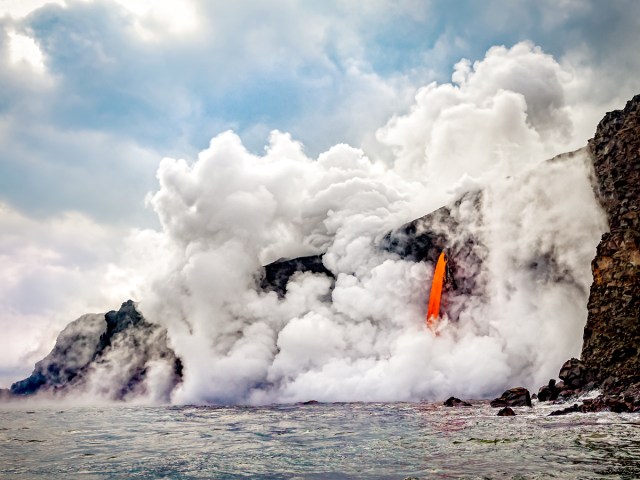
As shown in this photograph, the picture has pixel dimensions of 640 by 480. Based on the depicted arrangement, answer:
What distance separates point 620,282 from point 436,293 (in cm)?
4538

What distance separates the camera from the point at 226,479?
1609cm

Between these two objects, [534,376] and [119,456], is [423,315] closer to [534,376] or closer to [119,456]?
[534,376]

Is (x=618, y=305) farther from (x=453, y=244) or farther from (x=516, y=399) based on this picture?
(x=453, y=244)

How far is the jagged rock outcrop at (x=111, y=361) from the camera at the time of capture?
130 m

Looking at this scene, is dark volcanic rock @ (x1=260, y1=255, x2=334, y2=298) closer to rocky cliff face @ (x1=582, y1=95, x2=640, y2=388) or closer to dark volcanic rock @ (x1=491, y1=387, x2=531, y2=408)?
dark volcanic rock @ (x1=491, y1=387, x2=531, y2=408)

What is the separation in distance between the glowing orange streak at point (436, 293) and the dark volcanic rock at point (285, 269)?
100 feet

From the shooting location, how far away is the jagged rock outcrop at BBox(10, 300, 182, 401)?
130 metres

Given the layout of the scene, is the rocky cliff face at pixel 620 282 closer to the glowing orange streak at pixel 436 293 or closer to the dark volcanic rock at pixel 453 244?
the dark volcanic rock at pixel 453 244

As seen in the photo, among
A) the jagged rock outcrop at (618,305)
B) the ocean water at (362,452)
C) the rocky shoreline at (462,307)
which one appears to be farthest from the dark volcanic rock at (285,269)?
the ocean water at (362,452)

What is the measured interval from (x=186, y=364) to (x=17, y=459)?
269 feet


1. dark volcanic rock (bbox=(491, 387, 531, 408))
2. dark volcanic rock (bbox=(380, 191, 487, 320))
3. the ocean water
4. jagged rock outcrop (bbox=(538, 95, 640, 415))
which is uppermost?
dark volcanic rock (bbox=(380, 191, 487, 320))

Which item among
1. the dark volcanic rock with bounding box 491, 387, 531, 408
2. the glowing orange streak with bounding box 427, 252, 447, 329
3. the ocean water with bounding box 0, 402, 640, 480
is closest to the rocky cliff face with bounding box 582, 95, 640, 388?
the dark volcanic rock with bounding box 491, 387, 531, 408

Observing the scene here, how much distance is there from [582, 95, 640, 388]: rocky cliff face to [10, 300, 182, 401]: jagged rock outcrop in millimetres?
99069

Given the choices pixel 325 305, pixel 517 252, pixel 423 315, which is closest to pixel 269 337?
pixel 325 305
